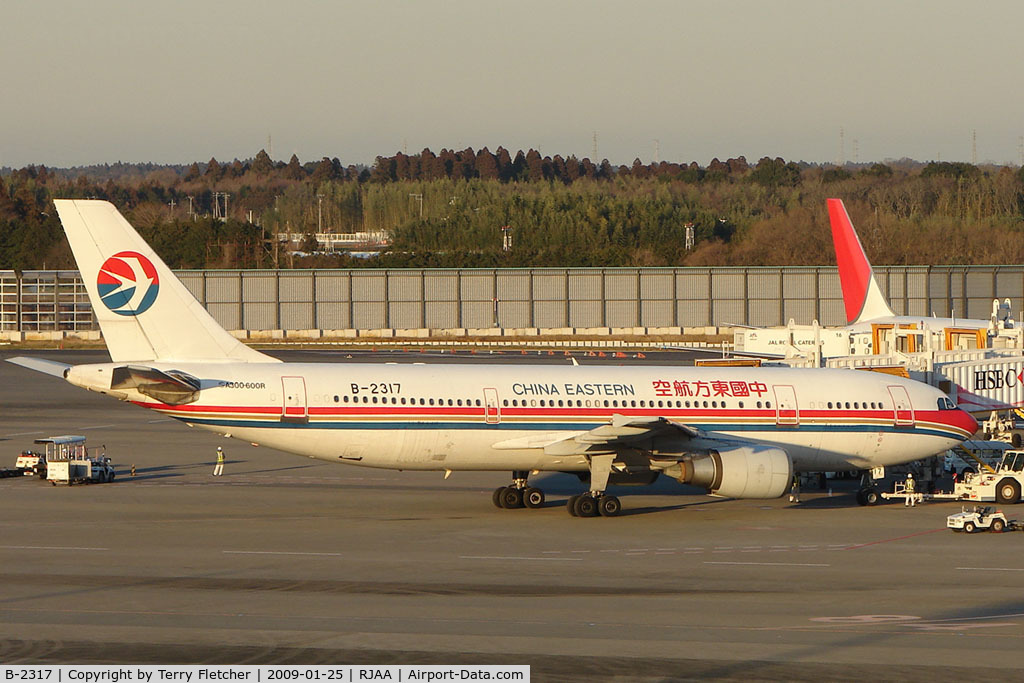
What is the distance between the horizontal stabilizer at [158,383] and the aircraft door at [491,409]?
22.6ft

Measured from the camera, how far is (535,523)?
2912cm

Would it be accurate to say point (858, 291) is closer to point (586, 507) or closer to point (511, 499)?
point (511, 499)

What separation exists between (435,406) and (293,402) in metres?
3.41

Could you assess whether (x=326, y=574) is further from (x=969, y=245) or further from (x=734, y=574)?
(x=969, y=245)

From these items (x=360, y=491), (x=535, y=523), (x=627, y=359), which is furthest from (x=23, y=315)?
(x=535, y=523)

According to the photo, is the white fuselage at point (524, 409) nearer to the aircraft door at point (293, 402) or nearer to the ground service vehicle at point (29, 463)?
the aircraft door at point (293, 402)

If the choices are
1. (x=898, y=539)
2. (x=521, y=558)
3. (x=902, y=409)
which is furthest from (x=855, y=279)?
(x=521, y=558)

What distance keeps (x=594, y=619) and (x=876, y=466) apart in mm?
16758

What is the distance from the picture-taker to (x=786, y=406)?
32.6 metres

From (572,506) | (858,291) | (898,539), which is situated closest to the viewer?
(898,539)

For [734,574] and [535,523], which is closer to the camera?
[734,574]

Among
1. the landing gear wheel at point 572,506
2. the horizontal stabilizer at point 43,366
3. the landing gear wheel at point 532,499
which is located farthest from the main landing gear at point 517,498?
the horizontal stabilizer at point 43,366

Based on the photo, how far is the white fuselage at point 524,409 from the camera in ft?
96.3

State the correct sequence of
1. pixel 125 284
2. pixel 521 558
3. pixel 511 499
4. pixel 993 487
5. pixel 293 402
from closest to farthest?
pixel 521 558 → pixel 293 402 → pixel 125 284 → pixel 511 499 → pixel 993 487
